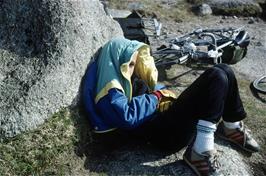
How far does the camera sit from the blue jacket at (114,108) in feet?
17.5

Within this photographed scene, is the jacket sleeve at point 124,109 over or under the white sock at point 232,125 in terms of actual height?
over

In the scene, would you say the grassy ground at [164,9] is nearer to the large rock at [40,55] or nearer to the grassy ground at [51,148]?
the large rock at [40,55]

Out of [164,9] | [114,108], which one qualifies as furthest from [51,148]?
[164,9]

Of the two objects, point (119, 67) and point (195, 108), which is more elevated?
point (119, 67)

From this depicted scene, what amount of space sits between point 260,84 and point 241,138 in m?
2.64

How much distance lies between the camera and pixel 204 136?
17.6 feet

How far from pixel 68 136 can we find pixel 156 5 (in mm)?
7751

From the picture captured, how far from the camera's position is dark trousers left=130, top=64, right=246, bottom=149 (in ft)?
17.3

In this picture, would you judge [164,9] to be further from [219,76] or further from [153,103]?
[219,76]

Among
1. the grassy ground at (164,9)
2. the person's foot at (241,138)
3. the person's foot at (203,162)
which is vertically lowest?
the grassy ground at (164,9)

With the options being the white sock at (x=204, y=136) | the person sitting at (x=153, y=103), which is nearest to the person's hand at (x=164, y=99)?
the person sitting at (x=153, y=103)

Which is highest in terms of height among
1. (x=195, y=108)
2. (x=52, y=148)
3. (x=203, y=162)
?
(x=195, y=108)

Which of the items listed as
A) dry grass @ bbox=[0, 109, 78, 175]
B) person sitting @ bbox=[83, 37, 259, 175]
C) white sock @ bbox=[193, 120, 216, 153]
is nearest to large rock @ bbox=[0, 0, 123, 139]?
dry grass @ bbox=[0, 109, 78, 175]

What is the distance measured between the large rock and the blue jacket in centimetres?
19
